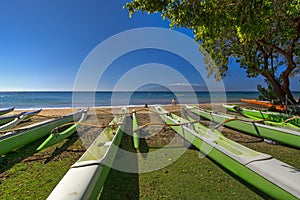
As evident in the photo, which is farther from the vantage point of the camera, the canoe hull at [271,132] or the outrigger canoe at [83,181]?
the canoe hull at [271,132]

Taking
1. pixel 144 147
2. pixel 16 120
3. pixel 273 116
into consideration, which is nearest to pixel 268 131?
pixel 273 116

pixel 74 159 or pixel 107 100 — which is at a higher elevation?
pixel 107 100

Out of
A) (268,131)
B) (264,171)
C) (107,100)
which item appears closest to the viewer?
(264,171)

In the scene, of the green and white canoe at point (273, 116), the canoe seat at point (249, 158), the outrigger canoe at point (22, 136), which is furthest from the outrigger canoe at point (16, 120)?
the green and white canoe at point (273, 116)

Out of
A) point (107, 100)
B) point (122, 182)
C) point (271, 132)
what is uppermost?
point (271, 132)

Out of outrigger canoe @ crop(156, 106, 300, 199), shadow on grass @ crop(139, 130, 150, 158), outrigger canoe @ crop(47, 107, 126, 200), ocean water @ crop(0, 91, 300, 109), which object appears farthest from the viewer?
ocean water @ crop(0, 91, 300, 109)

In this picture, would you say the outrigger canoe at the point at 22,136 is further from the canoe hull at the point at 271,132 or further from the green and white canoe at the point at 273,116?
the green and white canoe at the point at 273,116

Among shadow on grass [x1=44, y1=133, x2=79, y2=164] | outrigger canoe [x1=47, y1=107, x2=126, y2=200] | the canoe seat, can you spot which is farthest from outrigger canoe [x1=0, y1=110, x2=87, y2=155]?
the canoe seat

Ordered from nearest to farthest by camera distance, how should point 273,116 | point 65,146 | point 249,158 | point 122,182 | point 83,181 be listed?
point 83,181 → point 249,158 → point 122,182 → point 65,146 → point 273,116

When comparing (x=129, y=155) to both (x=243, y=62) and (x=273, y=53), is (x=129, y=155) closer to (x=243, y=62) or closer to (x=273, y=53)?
(x=243, y=62)

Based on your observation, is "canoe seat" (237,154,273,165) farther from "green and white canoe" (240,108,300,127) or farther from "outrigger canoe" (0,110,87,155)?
"outrigger canoe" (0,110,87,155)

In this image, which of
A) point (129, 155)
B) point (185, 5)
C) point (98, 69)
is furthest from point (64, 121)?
point (185, 5)

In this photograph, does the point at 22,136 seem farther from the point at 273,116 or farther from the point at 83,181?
the point at 273,116

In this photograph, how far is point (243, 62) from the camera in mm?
8711
